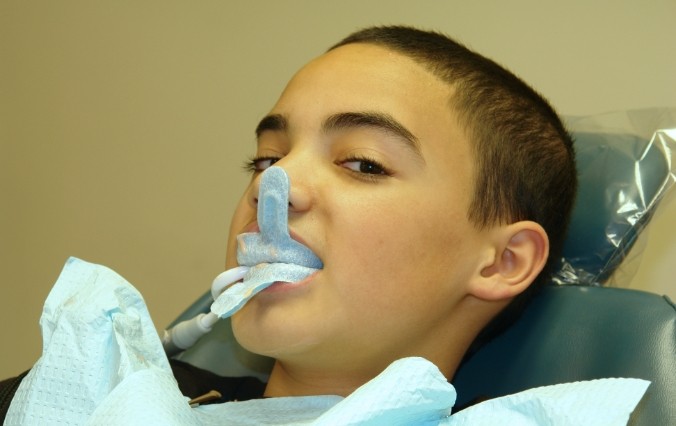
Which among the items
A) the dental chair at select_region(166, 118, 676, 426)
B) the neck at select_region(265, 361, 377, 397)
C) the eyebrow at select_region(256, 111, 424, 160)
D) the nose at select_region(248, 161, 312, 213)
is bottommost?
the neck at select_region(265, 361, 377, 397)

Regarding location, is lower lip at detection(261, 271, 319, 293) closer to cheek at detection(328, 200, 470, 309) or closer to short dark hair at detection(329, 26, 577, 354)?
cheek at detection(328, 200, 470, 309)

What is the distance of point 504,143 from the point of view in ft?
3.16

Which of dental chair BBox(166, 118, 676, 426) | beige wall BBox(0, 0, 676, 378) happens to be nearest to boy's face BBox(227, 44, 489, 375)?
dental chair BBox(166, 118, 676, 426)

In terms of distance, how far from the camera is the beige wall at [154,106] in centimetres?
143

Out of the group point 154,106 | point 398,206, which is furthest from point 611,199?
point 154,106

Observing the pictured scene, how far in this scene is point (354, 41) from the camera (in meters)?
1.01

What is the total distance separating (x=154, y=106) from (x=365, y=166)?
106 centimetres

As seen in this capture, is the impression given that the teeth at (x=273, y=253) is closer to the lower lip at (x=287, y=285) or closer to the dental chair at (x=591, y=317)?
the lower lip at (x=287, y=285)

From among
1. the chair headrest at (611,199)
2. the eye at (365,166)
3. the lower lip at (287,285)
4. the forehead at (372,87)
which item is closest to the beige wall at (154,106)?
the chair headrest at (611,199)

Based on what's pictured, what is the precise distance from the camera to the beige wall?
1435mm

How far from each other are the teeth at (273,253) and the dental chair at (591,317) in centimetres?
25

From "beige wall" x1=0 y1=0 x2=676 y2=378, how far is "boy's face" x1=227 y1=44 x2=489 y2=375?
21.9 inches

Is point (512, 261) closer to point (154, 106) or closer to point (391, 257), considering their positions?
point (391, 257)

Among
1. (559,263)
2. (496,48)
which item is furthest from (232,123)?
(559,263)
